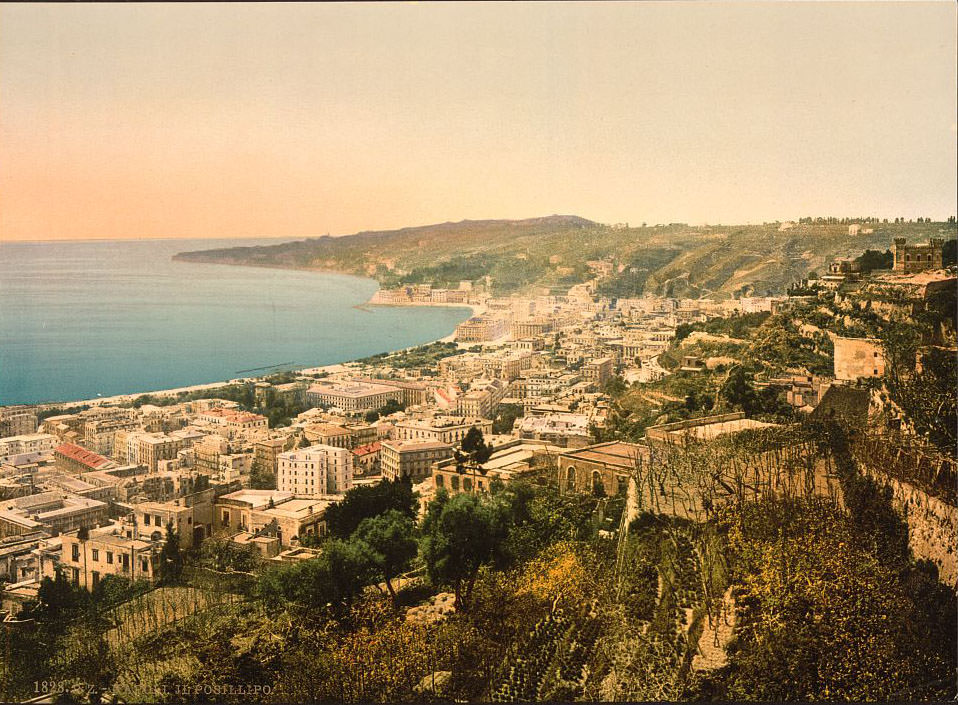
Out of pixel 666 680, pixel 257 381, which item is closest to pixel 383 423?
pixel 257 381

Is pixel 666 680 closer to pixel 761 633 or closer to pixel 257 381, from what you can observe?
pixel 761 633

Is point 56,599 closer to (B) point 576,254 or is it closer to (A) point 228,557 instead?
(A) point 228,557

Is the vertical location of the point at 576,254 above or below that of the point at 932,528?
above

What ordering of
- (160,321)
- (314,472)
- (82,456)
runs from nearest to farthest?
(82,456)
(314,472)
(160,321)

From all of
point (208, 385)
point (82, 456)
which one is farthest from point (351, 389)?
point (82, 456)

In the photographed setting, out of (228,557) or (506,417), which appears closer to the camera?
(228,557)

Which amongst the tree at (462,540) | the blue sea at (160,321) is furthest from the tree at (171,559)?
the tree at (462,540)

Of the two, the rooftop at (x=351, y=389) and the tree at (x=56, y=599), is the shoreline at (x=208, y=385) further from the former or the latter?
the tree at (x=56, y=599)
